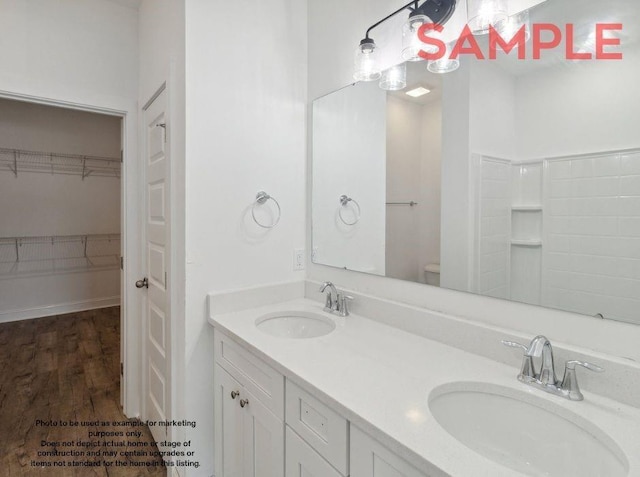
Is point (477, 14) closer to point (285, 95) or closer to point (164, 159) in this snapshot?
point (285, 95)

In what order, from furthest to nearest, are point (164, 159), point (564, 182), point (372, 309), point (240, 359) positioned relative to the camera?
point (164, 159) < point (372, 309) < point (240, 359) < point (564, 182)

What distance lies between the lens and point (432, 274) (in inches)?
51.9

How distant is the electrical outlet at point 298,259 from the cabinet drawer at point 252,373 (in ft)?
1.84

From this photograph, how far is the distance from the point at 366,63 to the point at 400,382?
50.2 inches

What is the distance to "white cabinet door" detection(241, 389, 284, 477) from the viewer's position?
1105 mm

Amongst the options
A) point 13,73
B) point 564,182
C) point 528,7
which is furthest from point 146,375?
point 528,7

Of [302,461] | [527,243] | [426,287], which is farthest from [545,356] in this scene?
[302,461]

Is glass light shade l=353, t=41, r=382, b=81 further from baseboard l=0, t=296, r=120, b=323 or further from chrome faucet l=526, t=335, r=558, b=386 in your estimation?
baseboard l=0, t=296, r=120, b=323

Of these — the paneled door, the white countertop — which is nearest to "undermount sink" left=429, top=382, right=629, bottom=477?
the white countertop

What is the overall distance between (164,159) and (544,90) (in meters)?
1.62

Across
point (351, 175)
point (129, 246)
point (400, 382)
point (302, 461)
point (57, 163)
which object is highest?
point (57, 163)

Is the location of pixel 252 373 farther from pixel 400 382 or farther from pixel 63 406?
pixel 63 406

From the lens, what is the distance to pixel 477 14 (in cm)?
106

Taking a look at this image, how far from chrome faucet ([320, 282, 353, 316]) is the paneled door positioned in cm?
78
